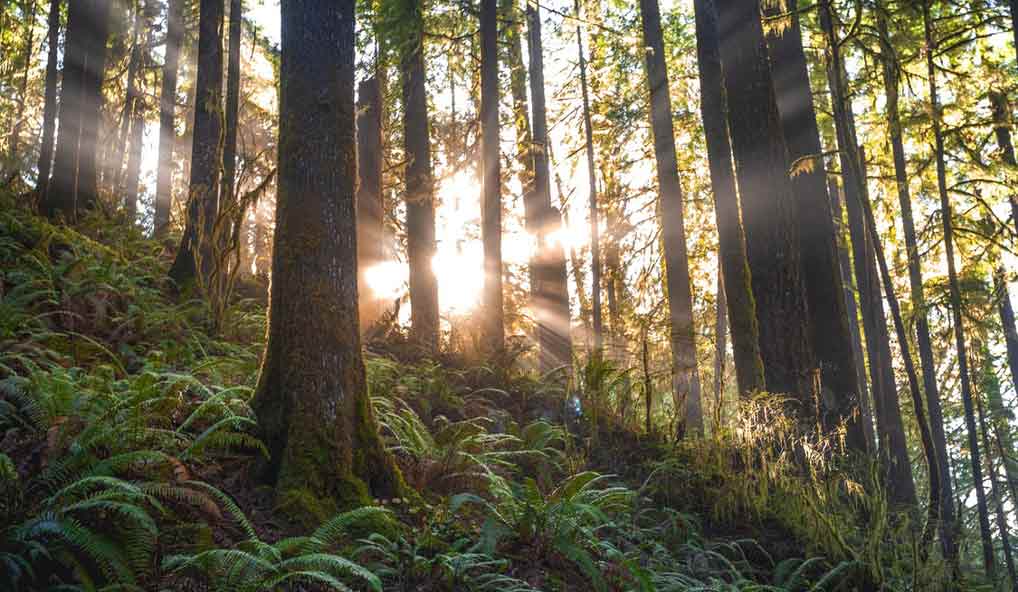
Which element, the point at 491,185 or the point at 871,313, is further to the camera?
the point at 491,185

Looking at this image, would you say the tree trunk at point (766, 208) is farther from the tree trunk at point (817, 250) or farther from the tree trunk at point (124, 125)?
the tree trunk at point (124, 125)

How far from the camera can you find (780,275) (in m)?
7.42

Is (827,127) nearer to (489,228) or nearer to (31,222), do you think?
(489,228)

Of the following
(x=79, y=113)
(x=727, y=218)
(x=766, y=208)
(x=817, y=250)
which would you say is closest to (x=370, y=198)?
(x=79, y=113)

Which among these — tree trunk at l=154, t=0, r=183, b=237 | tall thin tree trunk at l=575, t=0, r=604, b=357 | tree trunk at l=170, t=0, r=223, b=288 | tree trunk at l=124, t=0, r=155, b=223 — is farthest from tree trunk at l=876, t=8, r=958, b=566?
tree trunk at l=154, t=0, r=183, b=237

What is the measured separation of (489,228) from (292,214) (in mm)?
5908

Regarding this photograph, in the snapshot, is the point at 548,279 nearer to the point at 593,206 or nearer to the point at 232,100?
the point at 593,206

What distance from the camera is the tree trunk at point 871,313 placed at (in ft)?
22.0

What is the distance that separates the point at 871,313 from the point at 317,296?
534 centimetres

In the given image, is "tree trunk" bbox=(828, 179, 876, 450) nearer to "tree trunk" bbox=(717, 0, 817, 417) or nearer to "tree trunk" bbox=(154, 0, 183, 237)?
"tree trunk" bbox=(717, 0, 817, 417)

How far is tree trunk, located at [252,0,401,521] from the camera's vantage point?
14.1 feet

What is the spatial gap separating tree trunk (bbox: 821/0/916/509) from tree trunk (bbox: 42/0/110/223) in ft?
32.6

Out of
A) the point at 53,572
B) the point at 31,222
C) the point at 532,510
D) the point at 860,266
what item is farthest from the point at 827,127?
the point at 53,572

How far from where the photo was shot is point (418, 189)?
10.9 metres
